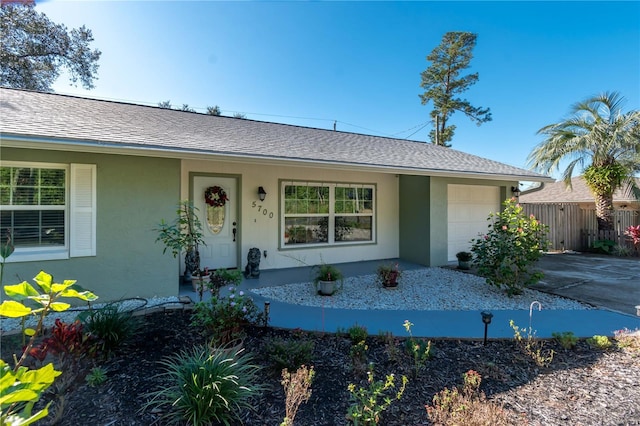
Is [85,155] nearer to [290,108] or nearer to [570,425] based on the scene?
[570,425]

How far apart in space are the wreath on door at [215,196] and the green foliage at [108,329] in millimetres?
3923

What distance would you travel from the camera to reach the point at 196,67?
1050 cm

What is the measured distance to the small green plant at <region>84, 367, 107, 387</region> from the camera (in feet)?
9.62

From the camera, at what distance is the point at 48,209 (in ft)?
17.0

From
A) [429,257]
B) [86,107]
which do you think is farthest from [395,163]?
[86,107]

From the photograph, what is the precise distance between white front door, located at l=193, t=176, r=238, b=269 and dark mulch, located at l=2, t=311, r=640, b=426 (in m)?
3.34

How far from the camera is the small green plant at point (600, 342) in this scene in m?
4.01

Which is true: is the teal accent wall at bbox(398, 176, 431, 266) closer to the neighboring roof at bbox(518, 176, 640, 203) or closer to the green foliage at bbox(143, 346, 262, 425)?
the green foliage at bbox(143, 346, 262, 425)

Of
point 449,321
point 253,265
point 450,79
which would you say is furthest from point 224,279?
point 450,79

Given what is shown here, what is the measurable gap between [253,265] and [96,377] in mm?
4545

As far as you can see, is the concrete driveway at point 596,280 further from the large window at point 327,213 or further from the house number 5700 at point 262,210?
the house number 5700 at point 262,210

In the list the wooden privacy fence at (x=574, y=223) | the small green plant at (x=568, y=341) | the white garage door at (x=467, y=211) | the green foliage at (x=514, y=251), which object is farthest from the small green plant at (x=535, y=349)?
the wooden privacy fence at (x=574, y=223)

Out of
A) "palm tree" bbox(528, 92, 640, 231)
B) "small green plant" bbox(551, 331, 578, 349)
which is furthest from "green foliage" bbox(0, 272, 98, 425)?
"palm tree" bbox(528, 92, 640, 231)

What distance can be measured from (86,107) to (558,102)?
17.4m
